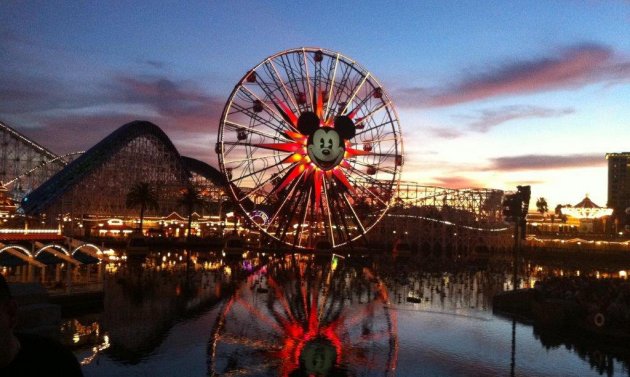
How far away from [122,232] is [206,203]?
22826 mm

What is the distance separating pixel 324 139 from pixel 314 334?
3493cm

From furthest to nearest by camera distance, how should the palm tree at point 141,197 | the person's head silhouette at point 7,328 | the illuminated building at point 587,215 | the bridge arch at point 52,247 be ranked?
the illuminated building at point 587,215 → the palm tree at point 141,197 → the bridge arch at point 52,247 → the person's head silhouette at point 7,328

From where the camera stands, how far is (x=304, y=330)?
1242 inches

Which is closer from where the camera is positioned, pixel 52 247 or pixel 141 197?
pixel 52 247

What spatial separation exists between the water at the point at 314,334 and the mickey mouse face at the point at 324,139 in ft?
53.2

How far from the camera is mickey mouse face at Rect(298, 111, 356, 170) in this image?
63250 millimetres

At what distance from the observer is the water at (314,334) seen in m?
24.6

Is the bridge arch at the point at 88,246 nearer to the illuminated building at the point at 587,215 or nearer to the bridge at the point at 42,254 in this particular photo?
the bridge at the point at 42,254

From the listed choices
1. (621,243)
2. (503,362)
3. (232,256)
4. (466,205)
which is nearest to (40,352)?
(503,362)

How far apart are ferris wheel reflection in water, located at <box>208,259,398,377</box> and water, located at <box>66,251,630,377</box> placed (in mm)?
66

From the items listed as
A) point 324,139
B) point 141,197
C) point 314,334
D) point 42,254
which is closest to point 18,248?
point 42,254

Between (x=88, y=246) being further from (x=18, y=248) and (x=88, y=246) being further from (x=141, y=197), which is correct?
(x=141, y=197)

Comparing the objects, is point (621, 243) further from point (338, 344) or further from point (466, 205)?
point (338, 344)

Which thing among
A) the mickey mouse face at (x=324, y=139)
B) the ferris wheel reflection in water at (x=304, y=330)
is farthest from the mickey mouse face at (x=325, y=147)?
the ferris wheel reflection in water at (x=304, y=330)
